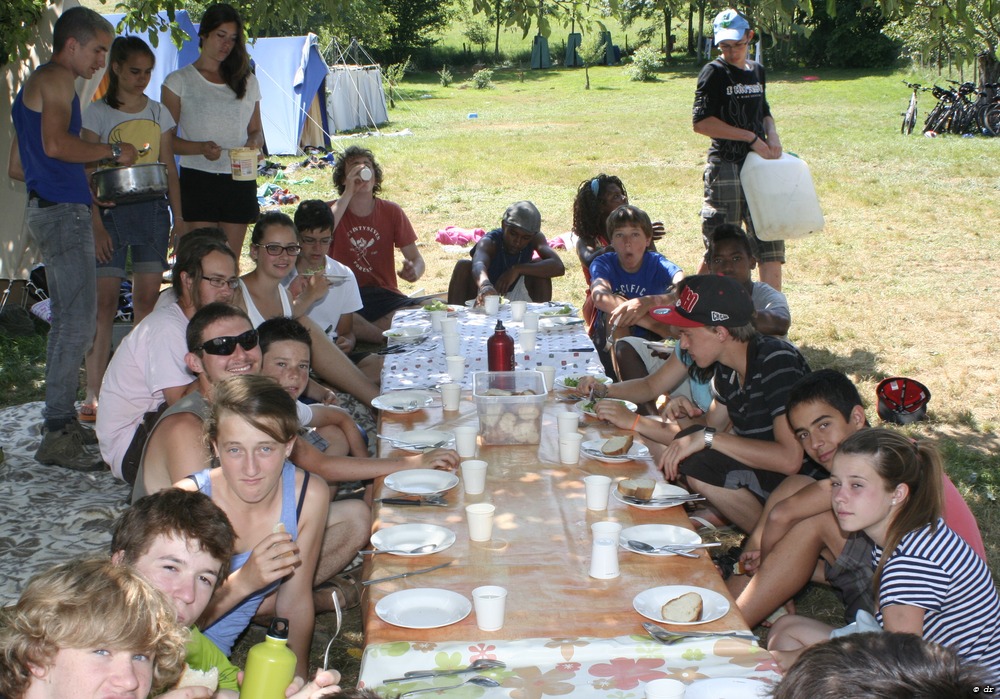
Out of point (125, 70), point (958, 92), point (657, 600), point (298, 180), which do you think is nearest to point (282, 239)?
point (125, 70)

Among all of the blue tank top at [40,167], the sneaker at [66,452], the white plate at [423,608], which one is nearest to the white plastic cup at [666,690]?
the white plate at [423,608]

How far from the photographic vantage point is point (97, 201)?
551 centimetres

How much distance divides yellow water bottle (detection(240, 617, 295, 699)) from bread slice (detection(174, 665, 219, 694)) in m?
0.12

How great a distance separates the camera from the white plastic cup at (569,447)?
132 inches

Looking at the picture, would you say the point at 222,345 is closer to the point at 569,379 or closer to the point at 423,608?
the point at 423,608

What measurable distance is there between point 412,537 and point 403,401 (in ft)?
4.55

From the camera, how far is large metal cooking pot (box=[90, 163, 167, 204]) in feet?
18.0

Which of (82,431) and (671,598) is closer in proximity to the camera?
(671,598)

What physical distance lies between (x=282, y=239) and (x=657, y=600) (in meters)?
3.16

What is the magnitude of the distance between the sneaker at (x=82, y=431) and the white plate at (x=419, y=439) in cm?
247

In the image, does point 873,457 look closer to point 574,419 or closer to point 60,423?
point 574,419

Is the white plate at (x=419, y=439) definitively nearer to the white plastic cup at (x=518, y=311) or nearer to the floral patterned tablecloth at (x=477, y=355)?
the floral patterned tablecloth at (x=477, y=355)

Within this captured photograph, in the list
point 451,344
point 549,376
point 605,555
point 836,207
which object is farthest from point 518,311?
point 836,207

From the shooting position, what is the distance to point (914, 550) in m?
2.46
